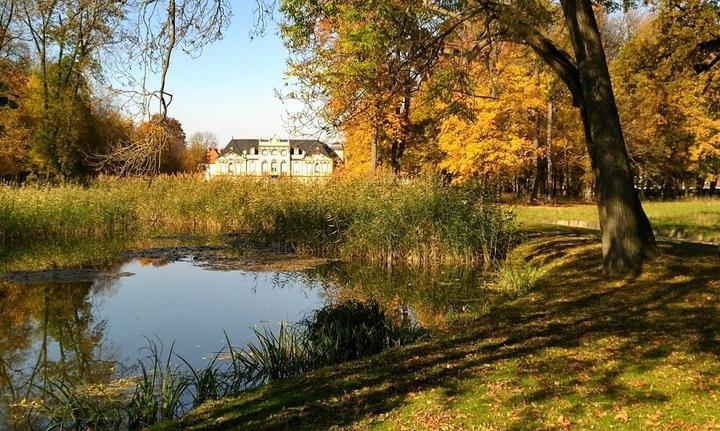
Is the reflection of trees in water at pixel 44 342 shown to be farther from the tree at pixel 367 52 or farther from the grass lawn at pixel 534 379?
the tree at pixel 367 52

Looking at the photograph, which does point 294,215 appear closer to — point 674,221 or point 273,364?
point 273,364

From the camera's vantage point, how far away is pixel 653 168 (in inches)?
1446

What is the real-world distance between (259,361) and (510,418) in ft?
10.6

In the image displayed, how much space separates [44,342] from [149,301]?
9.09ft

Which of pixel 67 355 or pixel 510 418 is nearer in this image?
pixel 510 418

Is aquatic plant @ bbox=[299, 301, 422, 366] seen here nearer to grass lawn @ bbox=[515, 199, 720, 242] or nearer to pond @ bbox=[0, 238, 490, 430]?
pond @ bbox=[0, 238, 490, 430]

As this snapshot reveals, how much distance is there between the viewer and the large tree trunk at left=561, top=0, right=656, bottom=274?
365 inches

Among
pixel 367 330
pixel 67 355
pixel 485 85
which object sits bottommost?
pixel 67 355

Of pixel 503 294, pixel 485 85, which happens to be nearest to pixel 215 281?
pixel 503 294

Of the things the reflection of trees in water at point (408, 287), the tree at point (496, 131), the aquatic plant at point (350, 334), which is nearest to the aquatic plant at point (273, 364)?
the aquatic plant at point (350, 334)

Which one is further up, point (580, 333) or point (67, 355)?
point (580, 333)

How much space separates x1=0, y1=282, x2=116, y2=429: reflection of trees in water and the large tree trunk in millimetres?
7666

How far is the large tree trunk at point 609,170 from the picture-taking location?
9.27 m

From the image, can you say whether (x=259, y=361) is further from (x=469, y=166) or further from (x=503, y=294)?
(x=469, y=166)
